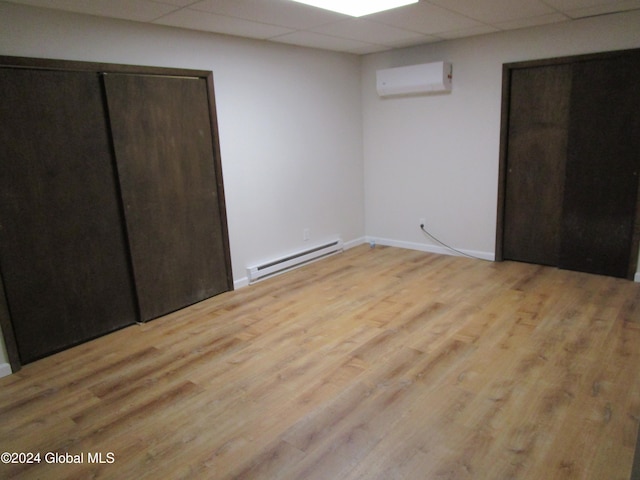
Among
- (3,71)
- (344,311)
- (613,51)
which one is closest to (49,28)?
(3,71)

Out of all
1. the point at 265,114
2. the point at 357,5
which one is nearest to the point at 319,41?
the point at 265,114

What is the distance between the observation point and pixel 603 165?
396 cm

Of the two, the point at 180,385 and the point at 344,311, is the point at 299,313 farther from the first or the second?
the point at 180,385

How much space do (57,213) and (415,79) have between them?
3716 millimetres

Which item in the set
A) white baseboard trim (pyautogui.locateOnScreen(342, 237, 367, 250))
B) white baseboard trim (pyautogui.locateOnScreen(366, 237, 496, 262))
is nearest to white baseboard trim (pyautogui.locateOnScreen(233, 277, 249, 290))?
white baseboard trim (pyautogui.locateOnScreen(342, 237, 367, 250))

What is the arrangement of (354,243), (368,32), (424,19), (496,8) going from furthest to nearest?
(354,243), (368,32), (424,19), (496,8)

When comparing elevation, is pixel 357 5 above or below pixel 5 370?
above

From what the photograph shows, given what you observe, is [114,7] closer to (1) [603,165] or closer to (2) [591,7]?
(2) [591,7]

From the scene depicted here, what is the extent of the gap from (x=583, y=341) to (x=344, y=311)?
1731 mm

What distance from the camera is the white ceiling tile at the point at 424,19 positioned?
3260 mm

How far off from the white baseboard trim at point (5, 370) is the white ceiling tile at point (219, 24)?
8.67ft

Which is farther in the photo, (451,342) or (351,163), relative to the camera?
(351,163)

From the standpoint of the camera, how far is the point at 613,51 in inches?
147

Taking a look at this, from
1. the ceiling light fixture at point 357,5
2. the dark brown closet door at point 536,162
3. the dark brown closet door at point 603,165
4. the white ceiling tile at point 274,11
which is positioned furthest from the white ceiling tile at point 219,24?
the dark brown closet door at point 603,165
